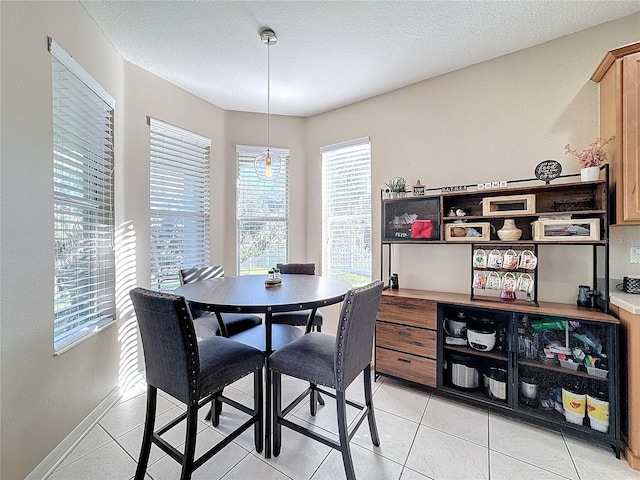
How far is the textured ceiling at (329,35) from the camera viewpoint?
6.35 ft

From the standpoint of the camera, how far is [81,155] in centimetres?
203

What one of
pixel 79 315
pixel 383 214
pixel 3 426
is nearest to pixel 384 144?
pixel 383 214

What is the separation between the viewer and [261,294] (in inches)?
70.0

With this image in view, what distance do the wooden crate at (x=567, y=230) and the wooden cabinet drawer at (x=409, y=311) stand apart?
0.90m

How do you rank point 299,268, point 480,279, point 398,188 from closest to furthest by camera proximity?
1. point 480,279
2. point 398,188
3. point 299,268

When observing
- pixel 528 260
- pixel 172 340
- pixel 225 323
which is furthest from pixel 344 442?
pixel 528 260

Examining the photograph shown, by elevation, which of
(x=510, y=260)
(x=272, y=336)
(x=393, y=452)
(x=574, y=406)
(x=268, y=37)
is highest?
(x=268, y=37)

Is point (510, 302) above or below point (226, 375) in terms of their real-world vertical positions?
above

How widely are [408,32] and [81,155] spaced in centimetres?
254

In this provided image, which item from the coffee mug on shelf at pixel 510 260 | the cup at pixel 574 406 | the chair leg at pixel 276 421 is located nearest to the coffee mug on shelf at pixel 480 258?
the coffee mug on shelf at pixel 510 260

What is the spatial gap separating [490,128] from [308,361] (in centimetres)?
243

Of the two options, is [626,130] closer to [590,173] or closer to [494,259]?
[590,173]

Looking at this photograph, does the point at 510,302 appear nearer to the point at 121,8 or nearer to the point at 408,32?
the point at 408,32

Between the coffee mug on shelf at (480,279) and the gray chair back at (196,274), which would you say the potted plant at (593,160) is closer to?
the coffee mug on shelf at (480,279)
